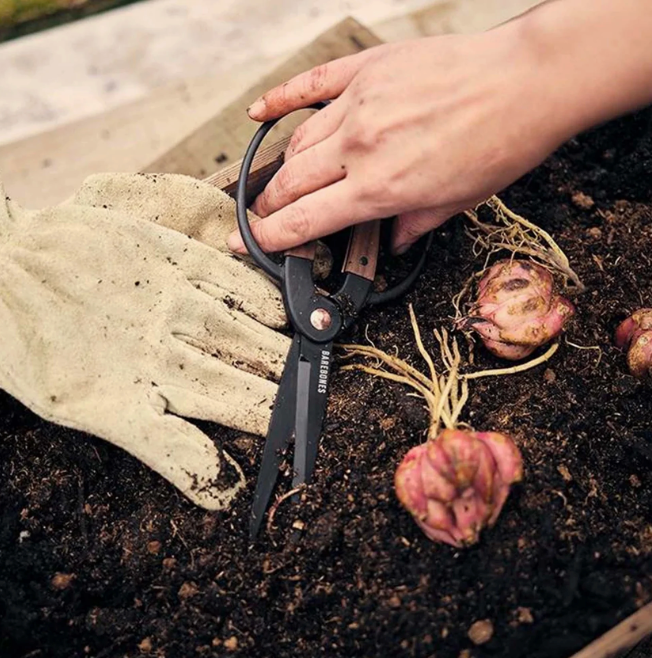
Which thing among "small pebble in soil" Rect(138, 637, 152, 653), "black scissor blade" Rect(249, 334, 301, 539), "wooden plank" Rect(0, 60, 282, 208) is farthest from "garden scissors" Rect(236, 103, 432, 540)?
"wooden plank" Rect(0, 60, 282, 208)

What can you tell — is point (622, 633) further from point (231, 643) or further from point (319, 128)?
point (319, 128)

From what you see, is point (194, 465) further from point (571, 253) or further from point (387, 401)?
point (571, 253)

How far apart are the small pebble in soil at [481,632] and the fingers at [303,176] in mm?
749

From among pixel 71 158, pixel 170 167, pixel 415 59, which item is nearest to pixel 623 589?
pixel 415 59

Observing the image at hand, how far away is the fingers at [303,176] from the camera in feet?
4.20

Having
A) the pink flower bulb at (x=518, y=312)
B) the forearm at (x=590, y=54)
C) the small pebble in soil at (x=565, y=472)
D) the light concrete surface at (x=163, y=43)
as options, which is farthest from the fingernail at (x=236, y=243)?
the light concrete surface at (x=163, y=43)

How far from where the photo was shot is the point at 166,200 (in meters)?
1.38

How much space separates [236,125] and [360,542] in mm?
1120

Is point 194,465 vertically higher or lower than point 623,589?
higher

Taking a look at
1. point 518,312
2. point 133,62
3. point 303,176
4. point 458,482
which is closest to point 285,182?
point 303,176

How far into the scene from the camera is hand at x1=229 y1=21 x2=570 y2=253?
117 centimetres

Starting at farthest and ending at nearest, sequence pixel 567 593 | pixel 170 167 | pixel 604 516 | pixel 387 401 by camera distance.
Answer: pixel 170 167
pixel 387 401
pixel 604 516
pixel 567 593

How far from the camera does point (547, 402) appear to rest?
1344 mm

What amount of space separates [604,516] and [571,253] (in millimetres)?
539
